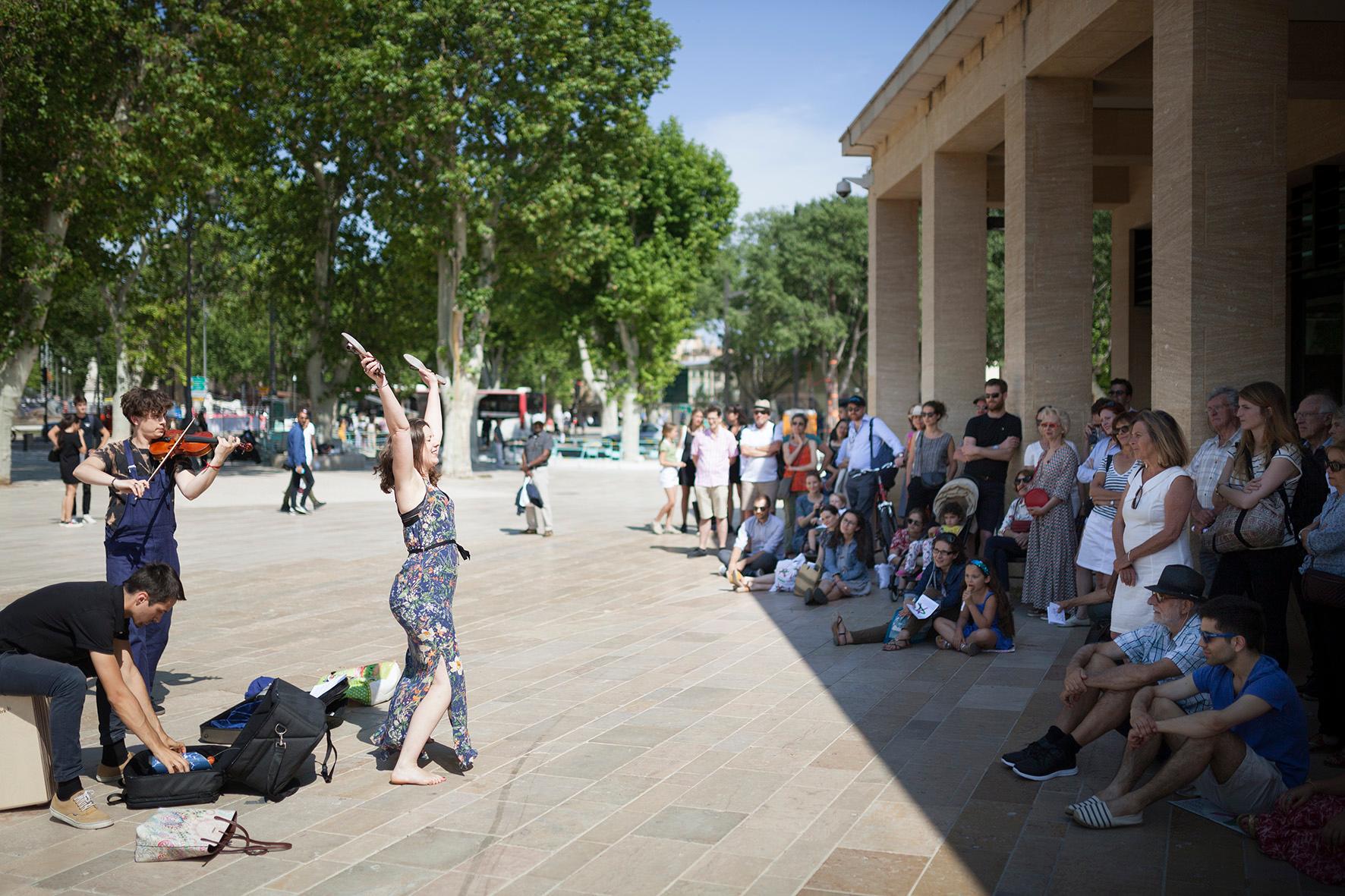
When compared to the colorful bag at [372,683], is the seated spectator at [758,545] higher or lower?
higher

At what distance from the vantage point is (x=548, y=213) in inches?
1172

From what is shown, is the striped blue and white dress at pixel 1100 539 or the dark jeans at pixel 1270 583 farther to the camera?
the striped blue and white dress at pixel 1100 539

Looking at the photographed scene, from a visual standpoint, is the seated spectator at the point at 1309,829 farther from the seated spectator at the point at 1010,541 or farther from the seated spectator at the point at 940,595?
the seated spectator at the point at 1010,541

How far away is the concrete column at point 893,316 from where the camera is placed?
17.3 meters

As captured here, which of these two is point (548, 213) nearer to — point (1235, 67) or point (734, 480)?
point (734, 480)

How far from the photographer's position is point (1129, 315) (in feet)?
61.1

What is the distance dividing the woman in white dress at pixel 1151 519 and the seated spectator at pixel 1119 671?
438mm

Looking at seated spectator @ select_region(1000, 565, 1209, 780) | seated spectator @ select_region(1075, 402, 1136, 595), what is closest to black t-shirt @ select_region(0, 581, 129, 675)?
seated spectator @ select_region(1000, 565, 1209, 780)

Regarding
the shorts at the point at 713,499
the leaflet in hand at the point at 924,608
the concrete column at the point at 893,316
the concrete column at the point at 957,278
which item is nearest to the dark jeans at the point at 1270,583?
the leaflet in hand at the point at 924,608

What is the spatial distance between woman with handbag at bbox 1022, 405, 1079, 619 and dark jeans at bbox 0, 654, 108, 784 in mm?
7240

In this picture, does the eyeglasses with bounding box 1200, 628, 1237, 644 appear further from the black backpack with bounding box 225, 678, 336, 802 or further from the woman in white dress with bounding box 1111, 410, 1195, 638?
the black backpack with bounding box 225, 678, 336, 802

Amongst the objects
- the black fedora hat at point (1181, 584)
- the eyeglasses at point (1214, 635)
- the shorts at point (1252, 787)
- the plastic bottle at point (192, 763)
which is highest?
the black fedora hat at point (1181, 584)

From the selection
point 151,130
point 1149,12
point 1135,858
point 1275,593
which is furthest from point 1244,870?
point 151,130

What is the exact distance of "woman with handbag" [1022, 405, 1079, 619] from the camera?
382 inches
